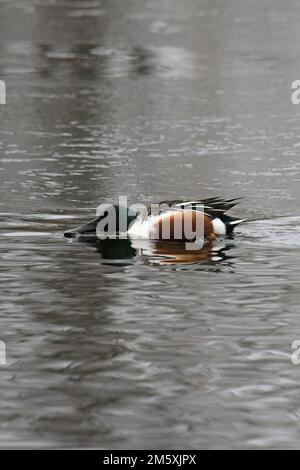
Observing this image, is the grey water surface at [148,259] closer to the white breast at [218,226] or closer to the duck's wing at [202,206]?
the white breast at [218,226]

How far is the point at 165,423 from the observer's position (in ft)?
17.1

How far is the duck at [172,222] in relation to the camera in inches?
346

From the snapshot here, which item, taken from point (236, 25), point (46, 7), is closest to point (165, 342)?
point (236, 25)

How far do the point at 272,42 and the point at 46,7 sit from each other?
21.5 feet

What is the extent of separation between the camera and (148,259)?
8375 mm

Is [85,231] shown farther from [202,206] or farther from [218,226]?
[218,226]

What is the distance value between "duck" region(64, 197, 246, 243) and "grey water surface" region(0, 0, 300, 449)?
12 cm

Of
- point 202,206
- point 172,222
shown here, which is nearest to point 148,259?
point 172,222

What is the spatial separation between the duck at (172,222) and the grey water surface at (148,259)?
121 millimetres

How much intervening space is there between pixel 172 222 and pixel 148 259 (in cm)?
53

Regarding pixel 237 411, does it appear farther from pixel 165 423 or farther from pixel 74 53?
pixel 74 53

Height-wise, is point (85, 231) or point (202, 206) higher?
point (202, 206)

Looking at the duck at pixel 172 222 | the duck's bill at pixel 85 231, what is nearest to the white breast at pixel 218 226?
the duck at pixel 172 222

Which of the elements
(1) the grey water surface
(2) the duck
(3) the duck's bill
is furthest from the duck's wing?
Result: (3) the duck's bill
